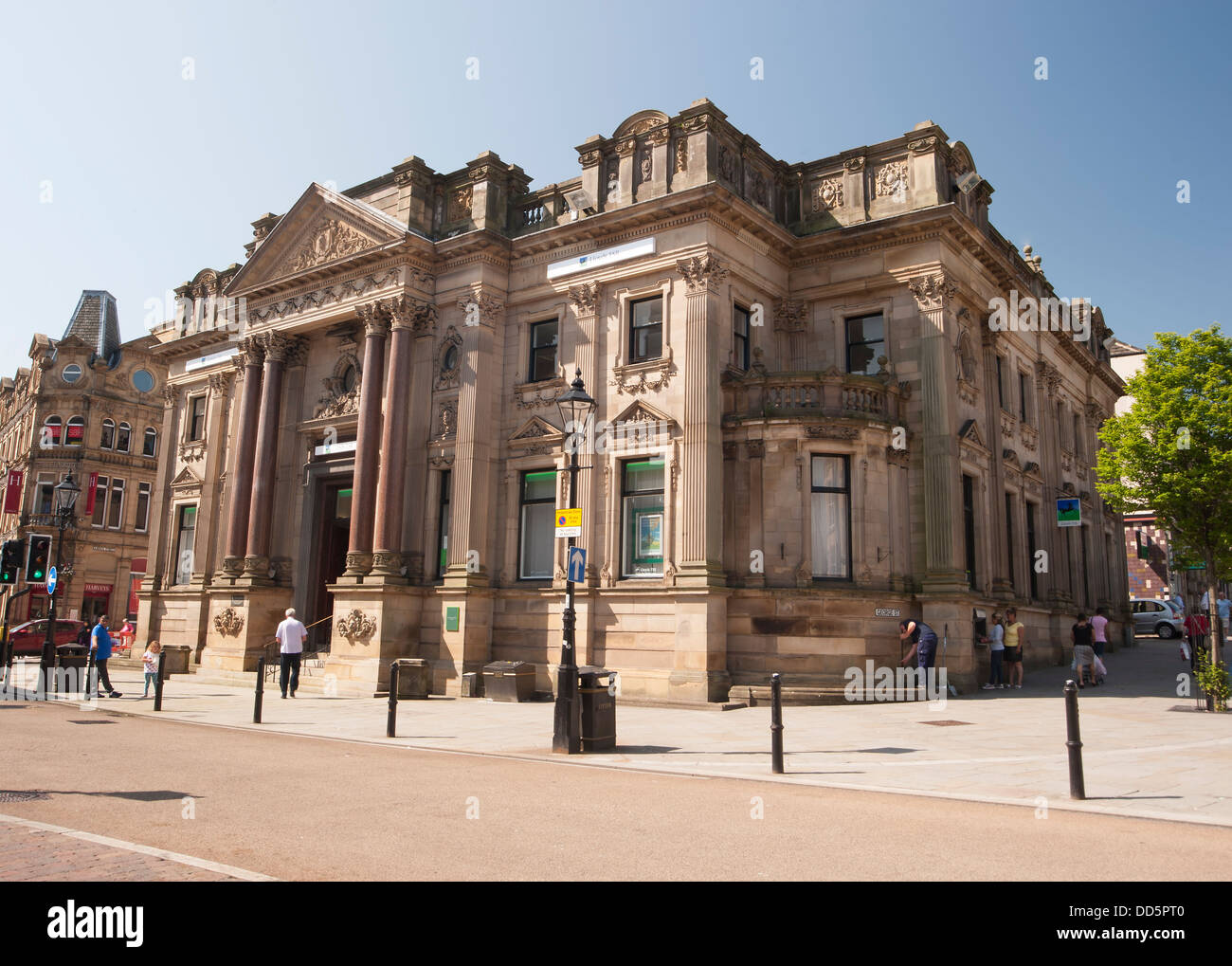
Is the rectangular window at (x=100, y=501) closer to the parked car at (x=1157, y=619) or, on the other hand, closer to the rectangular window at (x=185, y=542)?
the rectangular window at (x=185, y=542)

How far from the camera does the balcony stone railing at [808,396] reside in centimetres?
2198

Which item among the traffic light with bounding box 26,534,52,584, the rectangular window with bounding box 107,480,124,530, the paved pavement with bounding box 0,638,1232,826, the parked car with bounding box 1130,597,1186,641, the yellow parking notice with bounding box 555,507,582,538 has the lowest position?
the paved pavement with bounding box 0,638,1232,826

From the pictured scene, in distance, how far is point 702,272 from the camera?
885 inches

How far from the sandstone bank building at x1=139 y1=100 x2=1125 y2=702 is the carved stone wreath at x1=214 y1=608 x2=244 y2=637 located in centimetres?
18

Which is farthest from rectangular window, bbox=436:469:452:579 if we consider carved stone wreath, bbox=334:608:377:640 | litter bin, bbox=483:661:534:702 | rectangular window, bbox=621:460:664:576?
rectangular window, bbox=621:460:664:576

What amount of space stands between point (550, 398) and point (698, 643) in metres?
8.01

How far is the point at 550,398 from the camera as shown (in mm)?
25016

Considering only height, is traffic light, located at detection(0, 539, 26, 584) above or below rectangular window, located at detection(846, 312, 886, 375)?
below

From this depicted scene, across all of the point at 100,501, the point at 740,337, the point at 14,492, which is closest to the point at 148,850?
the point at 740,337

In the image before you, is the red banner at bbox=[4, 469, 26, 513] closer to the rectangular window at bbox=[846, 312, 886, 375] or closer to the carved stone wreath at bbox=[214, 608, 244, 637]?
the carved stone wreath at bbox=[214, 608, 244, 637]

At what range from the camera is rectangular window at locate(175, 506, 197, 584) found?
1373 inches

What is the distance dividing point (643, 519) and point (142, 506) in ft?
157

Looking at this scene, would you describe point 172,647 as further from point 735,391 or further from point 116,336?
point 116,336

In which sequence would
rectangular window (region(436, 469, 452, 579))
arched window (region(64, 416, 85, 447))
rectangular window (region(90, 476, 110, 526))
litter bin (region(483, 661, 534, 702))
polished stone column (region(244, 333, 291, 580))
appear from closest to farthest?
litter bin (region(483, 661, 534, 702))
rectangular window (region(436, 469, 452, 579))
polished stone column (region(244, 333, 291, 580))
arched window (region(64, 416, 85, 447))
rectangular window (region(90, 476, 110, 526))
